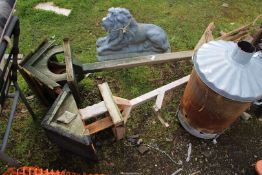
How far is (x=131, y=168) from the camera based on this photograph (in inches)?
163

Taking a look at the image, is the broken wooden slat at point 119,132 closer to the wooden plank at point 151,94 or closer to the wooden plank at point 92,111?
the wooden plank at point 92,111

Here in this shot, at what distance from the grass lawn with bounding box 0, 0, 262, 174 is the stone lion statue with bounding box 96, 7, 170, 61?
0.93 ft

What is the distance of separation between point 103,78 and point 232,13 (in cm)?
331

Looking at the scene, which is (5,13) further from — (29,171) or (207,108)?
(207,108)

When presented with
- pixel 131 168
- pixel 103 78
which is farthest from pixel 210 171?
pixel 103 78

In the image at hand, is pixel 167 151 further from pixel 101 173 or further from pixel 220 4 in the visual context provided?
pixel 220 4

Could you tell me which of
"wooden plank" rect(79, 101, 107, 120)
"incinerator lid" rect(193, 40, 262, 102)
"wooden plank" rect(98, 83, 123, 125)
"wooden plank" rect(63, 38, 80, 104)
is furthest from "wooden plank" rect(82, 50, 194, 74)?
"incinerator lid" rect(193, 40, 262, 102)

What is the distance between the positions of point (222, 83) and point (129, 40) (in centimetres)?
203

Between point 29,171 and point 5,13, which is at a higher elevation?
point 5,13

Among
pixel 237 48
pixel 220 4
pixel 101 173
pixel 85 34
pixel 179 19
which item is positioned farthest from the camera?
pixel 220 4

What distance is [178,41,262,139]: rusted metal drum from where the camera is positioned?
3395mm

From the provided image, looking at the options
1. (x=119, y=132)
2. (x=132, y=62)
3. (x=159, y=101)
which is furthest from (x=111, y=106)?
(x=132, y=62)

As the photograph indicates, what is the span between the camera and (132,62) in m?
4.76

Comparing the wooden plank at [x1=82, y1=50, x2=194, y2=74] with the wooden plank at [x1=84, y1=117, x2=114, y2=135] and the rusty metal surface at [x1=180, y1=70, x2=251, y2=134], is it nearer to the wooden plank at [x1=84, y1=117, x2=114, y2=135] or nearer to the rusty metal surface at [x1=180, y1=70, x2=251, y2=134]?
the rusty metal surface at [x1=180, y1=70, x2=251, y2=134]
